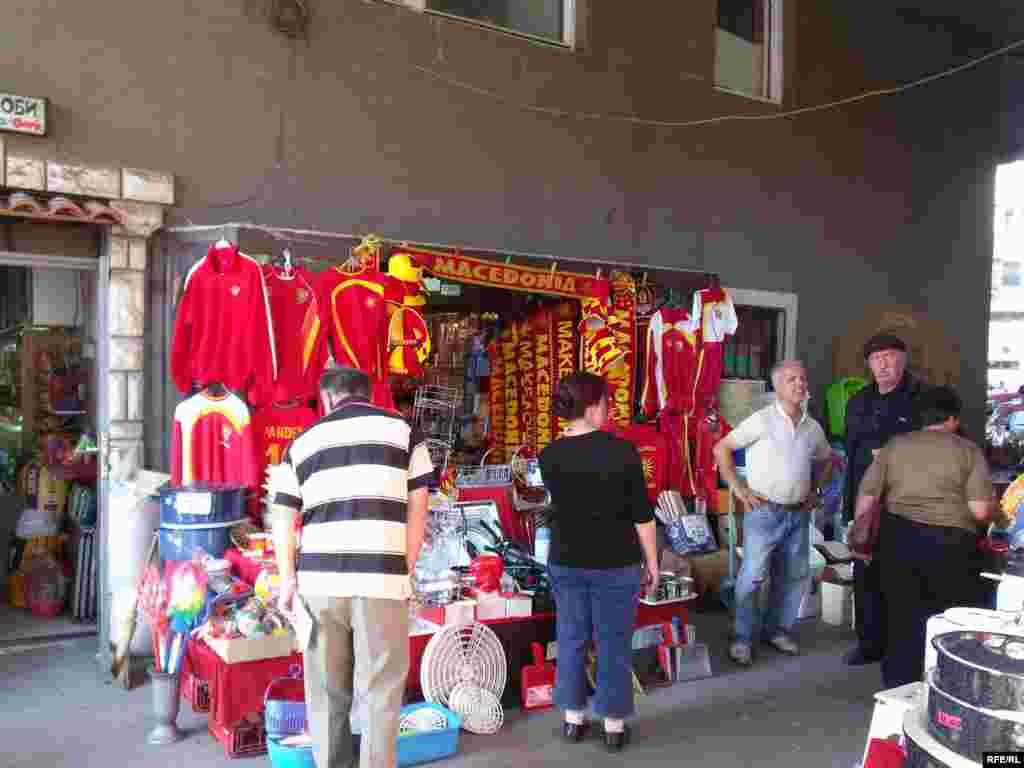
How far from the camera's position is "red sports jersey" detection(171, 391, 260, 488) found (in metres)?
5.67

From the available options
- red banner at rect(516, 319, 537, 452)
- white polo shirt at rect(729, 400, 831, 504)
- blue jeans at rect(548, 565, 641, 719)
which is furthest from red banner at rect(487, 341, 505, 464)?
blue jeans at rect(548, 565, 641, 719)

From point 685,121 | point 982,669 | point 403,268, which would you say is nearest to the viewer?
point 982,669

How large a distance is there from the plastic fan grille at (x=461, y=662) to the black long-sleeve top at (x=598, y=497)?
0.82 meters

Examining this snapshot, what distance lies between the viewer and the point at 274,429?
19.4ft

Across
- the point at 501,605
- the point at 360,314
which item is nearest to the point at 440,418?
the point at 360,314

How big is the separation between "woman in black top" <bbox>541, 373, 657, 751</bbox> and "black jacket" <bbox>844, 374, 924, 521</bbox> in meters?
2.24

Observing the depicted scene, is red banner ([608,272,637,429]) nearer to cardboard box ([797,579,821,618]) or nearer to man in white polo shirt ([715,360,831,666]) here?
man in white polo shirt ([715,360,831,666])

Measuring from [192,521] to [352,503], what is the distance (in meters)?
1.82

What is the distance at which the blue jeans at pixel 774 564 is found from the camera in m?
6.08

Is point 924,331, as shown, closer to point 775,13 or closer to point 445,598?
point 775,13

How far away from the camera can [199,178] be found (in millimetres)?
6086

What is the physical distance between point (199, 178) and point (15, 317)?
1.67 meters

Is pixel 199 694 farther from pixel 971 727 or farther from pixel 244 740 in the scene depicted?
pixel 971 727

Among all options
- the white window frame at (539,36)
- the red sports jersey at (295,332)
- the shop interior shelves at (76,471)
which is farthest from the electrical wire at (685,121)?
the shop interior shelves at (76,471)
